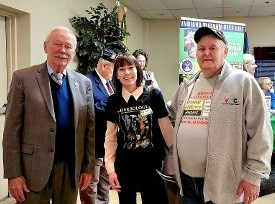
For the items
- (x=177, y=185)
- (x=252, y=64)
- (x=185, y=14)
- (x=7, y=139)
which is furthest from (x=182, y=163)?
(x=185, y=14)

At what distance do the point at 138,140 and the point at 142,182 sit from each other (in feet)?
0.82

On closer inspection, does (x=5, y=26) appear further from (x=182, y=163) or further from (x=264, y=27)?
(x=264, y=27)

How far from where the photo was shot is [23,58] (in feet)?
11.5

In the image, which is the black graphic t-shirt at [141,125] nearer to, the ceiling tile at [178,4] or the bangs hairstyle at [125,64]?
the bangs hairstyle at [125,64]

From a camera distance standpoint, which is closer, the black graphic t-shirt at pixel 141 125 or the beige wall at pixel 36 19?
the black graphic t-shirt at pixel 141 125

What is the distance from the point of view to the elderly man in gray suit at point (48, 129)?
1.63 metres

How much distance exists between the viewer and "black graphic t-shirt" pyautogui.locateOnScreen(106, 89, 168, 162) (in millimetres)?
1891

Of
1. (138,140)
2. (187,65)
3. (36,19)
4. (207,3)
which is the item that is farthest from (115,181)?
(207,3)

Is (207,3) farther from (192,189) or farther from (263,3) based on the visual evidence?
(192,189)

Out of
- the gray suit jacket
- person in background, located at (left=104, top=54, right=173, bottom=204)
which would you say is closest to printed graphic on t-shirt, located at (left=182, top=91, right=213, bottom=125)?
person in background, located at (left=104, top=54, right=173, bottom=204)

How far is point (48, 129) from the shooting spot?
1.66 metres

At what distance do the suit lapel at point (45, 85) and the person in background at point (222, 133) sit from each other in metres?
0.68

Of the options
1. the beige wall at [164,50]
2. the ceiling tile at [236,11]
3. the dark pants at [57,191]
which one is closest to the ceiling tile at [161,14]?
the beige wall at [164,50]

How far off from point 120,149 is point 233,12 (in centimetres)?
660
